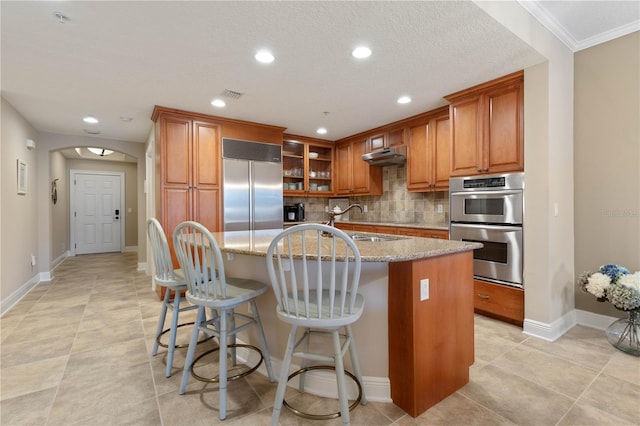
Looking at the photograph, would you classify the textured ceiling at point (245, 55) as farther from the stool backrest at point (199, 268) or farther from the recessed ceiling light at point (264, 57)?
the stool backrest at point (199, 268)

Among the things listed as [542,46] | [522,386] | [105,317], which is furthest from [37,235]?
[542,46]

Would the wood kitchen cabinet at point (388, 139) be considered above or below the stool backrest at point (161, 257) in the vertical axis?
above

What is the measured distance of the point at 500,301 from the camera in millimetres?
2861

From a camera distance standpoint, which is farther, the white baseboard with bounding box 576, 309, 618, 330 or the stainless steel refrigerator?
the stainless steel refrigerator

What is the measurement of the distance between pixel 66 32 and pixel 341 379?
111 inches

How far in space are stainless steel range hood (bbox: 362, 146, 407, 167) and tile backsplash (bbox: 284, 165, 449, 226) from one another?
260mm

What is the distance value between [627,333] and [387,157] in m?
3.01

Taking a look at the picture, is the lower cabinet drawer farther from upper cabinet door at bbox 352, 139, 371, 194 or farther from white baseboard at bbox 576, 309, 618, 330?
upper cabinet door at bbox 352, 139, 371, 194

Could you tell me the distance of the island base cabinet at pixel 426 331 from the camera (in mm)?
1565

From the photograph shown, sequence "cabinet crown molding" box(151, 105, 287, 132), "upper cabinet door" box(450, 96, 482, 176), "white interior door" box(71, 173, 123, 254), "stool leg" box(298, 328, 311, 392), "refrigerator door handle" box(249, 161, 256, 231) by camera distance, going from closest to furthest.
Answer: "stool leg" box(298, 328, 311, 392) → "upper cabinet door" box(450, 96, 482, 176) → "cabinet crown molding" box(151, 105, 287, 132) → "refrigerator door handle" box(249, 161, 256, 231) → "white interior door" box(71, 173, 123, 254)

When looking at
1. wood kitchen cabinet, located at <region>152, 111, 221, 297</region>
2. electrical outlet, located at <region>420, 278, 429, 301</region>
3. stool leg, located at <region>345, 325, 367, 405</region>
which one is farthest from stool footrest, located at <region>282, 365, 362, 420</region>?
wood kitchen cabinet, located at <region>152, 111, 221, 297</region>

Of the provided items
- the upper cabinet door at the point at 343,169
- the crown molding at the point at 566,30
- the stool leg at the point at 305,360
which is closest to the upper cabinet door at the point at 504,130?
the crown molding at the point at 566,30

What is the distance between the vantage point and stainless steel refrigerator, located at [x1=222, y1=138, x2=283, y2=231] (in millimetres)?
4148

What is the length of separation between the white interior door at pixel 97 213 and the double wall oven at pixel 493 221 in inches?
315
